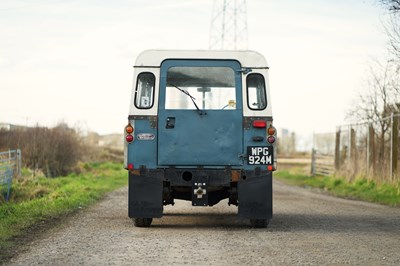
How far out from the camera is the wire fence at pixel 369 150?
24156 mm

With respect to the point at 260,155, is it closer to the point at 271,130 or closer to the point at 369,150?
the point at 271,130

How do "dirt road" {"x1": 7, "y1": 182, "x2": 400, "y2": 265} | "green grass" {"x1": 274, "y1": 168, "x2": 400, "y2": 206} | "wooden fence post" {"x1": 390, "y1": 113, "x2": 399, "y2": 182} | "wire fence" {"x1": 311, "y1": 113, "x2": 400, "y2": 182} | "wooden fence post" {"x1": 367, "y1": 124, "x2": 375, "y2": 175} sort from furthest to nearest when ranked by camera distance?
"wooden fence post" {"x1": 367, "y1": 124, "x2": 375, "y2": 175}, "wire fence" {"x1": 311, "y1": 113, "x2": 400, "y2": 182}, "wooden fence post" {"x1": 390, "y1": 113, "x2": 399, "y2": 182}, "green grass" {"x1": 274, "y1": 168, "x2": 400, "y2": 206}, "dirt road" {"x1": 7, "y1": 182, "x2": 400, "y2": 265}

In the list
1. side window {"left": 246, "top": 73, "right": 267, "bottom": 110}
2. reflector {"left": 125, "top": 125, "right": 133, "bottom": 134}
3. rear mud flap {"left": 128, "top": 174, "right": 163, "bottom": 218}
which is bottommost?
rear mud flap {"left": 128, "top": 174, "right": 163, "bottom": 218}

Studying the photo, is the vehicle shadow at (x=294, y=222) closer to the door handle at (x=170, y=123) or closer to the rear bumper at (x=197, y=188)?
the rear bumper at (x=197, y=188)

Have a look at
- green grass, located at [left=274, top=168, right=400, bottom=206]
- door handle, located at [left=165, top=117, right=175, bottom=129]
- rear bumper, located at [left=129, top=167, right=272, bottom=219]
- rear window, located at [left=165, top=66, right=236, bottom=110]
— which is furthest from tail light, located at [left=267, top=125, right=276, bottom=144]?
green grass, located at [left=274, top=168, right=400, bottom=206]

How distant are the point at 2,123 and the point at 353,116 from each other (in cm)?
1434

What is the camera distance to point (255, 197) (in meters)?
12.9

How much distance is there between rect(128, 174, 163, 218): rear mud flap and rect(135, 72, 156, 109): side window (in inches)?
47.2

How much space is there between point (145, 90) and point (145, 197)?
1.76 meters

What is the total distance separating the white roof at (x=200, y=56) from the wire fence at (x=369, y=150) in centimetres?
1108

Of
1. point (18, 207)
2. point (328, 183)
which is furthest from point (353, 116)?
point (18, 207)

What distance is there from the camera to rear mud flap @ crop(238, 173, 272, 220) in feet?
42.4

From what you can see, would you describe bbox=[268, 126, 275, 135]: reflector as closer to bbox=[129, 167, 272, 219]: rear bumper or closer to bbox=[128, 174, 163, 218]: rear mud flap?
bbox=[129, 167, 272, 219]: rear bumper

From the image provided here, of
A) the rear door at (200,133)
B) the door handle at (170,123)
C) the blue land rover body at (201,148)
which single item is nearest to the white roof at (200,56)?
the blue land rover body at (201,148)
